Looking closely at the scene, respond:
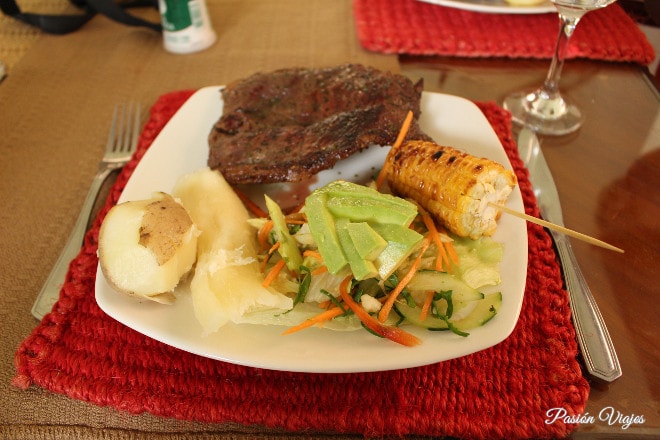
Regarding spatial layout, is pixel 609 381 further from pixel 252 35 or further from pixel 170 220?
pixel 252 35

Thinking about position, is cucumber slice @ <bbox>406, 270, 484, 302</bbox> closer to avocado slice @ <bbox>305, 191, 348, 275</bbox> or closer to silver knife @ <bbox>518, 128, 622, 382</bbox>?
avocado slice @ <bbox>305, 191, 348, 275</bbox>

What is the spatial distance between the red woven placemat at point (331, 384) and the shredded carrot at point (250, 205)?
A: 1.63 ft

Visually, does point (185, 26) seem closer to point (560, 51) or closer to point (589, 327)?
point (560, 51)

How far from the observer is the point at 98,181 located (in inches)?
68.6

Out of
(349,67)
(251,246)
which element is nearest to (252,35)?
(349,67)

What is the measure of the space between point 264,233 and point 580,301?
89 cm

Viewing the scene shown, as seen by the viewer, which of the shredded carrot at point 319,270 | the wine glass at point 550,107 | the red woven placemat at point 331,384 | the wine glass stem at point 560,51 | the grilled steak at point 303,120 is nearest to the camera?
the red woven placemat at point 331,384

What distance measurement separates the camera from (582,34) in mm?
2385

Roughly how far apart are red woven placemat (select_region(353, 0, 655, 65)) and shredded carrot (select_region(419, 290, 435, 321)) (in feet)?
5.19

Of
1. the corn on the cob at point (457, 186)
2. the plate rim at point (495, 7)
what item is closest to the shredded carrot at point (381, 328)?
the corn on the cob at point (457, 186)

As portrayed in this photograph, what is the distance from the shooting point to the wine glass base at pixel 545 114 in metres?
1.94

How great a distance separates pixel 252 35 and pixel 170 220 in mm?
1767

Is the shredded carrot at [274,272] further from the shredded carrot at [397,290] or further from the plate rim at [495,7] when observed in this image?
the plate rim at [495,7]

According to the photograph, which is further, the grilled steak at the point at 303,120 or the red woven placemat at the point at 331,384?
the grilled steak at the point at 303,120
